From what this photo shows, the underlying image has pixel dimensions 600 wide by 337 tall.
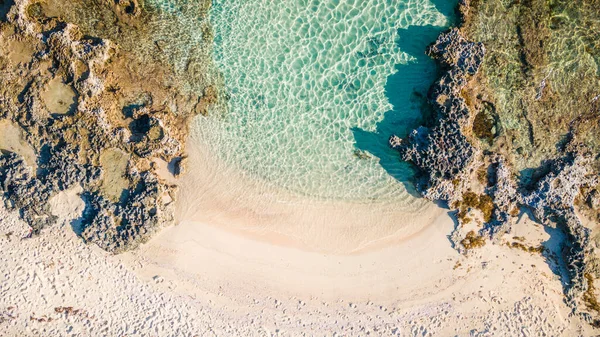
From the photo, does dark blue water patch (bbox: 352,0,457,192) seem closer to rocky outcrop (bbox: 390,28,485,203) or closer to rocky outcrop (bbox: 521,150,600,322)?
rocky outcrop (bbox: 390,28,485,203)

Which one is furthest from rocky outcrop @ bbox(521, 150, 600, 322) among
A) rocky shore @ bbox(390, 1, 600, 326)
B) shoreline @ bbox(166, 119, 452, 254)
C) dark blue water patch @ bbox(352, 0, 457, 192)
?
dark blue water patch @ bbox(352, 0, 457, 192)

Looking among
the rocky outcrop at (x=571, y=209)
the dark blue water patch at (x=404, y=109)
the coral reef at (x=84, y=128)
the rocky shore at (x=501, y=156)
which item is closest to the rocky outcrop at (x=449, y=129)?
the rocky shore at (x=501, y=156)

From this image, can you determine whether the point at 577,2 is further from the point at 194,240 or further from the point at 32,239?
the point at 32,239

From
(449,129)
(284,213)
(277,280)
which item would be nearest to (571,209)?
(449,129)

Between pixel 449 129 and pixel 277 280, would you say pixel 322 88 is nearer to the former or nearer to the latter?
pixel 449 129

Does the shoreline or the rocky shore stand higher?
the rocky shore
